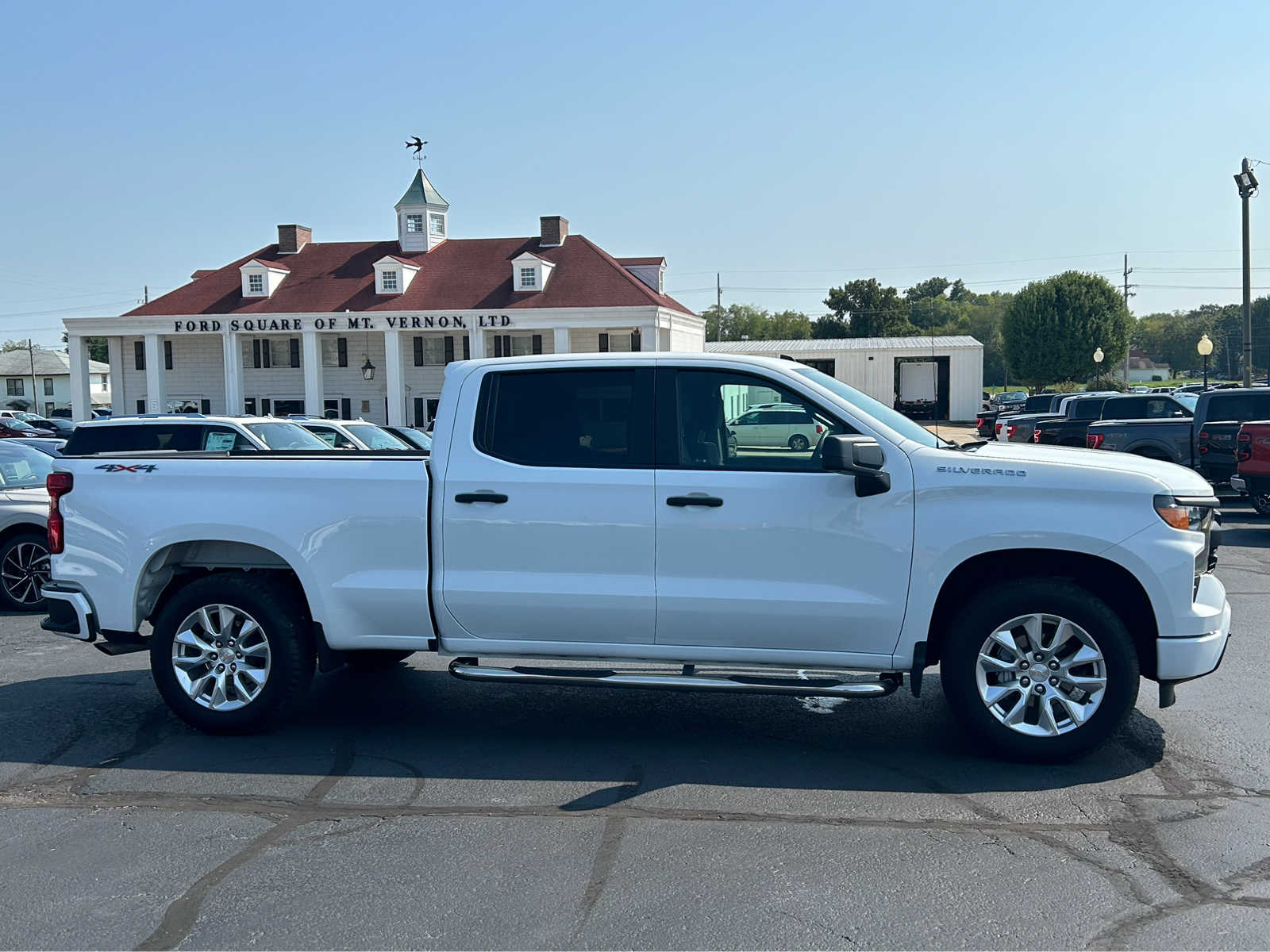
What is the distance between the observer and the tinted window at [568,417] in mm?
5852

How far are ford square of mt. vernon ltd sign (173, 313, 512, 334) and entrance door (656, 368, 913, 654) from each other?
37.9 metres

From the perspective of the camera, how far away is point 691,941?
380cm

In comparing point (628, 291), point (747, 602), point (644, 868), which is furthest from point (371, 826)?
point (628, 291)

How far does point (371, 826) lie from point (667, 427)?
241 cm

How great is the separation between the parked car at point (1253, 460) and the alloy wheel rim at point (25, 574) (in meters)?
14.2

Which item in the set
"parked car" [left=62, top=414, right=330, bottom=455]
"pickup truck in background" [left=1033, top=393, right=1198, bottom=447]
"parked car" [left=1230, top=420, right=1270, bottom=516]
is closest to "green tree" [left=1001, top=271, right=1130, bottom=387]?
"pickup truck in background" [left=1033, top=393, right=1198, bottom=447]

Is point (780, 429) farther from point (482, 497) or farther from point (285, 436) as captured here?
point (285, 436)

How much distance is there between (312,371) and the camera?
147ft

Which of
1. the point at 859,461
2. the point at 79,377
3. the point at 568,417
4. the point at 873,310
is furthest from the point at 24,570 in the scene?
the point at 873,310

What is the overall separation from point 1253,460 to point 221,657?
13357 millimetres

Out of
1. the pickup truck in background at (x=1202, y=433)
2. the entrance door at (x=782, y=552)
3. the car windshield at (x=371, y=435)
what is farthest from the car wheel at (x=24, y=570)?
the pickup truck in background at (x=1202, y=433)

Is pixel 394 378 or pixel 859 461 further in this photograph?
pixel 394 378

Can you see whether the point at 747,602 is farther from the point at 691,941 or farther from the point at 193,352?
the point at 193,352

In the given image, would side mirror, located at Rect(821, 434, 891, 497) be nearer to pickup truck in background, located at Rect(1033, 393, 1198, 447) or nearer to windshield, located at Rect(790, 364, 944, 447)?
windshield, located at Rect(790, 364, 944, 447)
